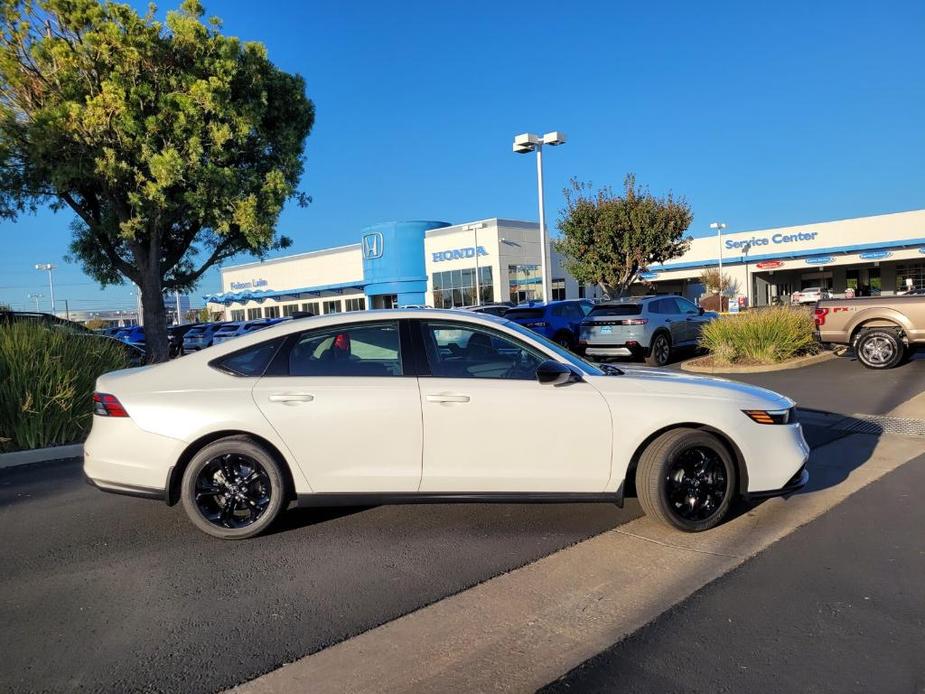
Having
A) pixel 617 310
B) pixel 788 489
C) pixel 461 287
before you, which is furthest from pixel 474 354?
pixel 461 287

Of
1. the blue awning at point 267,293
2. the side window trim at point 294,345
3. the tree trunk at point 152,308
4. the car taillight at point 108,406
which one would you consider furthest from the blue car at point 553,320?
the blue awning at point 267,293

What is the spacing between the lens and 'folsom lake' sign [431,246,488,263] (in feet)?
145

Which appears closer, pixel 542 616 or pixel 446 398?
pixel 542 616

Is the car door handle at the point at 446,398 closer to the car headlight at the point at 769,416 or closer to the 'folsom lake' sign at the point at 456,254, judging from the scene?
the car headlight at the point at 769,416

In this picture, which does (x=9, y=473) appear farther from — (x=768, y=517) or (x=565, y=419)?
(x=768, y=517)

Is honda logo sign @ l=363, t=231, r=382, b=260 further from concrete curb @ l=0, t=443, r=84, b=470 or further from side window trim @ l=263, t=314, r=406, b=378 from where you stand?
side window trim @ l=263, t=314, r=406, b=378

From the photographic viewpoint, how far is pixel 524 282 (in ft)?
145

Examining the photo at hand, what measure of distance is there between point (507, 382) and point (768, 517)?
7.18ft

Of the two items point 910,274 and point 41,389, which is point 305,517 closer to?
point 41,389

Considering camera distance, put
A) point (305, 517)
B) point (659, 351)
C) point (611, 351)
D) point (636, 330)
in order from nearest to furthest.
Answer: point (305, 517)
point (636, 330)
point (611, 351)
point (659, 351)

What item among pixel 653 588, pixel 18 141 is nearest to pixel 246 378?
pixel 653 588

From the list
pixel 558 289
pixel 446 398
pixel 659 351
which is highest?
pixel 558 289

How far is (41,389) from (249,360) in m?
4.61

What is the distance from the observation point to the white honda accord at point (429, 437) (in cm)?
424
